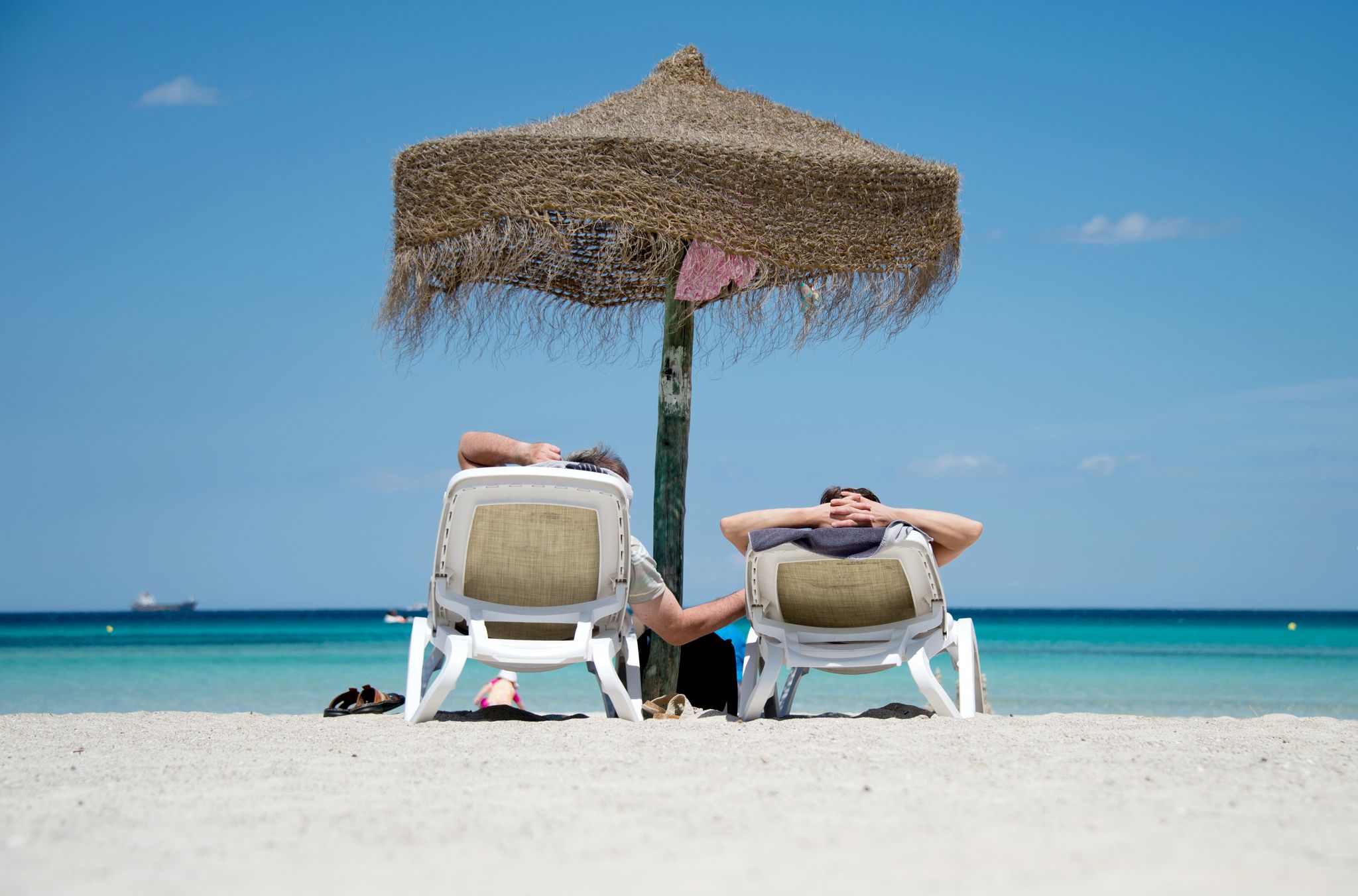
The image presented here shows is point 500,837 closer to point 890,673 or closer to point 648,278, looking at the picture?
point 648,278

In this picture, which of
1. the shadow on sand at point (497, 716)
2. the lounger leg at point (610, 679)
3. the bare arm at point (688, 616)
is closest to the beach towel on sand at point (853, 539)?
the bare arm at point (688, 616)

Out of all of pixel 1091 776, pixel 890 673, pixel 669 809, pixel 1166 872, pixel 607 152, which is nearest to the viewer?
pixel 1166 872

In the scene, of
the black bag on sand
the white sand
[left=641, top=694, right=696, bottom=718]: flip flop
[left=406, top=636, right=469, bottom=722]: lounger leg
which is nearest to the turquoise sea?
the black bag on sand

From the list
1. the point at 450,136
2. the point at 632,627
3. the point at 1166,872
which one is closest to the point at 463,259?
the point at 450,136

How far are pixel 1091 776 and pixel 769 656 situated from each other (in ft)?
5.17

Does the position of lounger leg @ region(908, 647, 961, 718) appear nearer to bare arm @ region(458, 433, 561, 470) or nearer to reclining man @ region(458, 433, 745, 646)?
reclining man @ region(458, 433, 745, 646)

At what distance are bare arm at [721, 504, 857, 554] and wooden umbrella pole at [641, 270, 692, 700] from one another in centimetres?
93

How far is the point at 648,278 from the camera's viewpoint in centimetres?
523

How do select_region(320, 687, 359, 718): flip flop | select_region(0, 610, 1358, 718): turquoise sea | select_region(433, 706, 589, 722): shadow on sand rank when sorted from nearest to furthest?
select_region(433, 706, 589, 722): shadow on sand, select_region(320, 687, 359, 718): flip flop, select_region(0, 610, 1358, 718): turquoise sea

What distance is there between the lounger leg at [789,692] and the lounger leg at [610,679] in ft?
1.83

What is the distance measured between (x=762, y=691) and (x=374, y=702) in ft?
5.93

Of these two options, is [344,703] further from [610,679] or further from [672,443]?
[672,443]

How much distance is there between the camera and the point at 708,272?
15.1 feet

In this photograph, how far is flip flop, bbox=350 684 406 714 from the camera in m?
4.47
